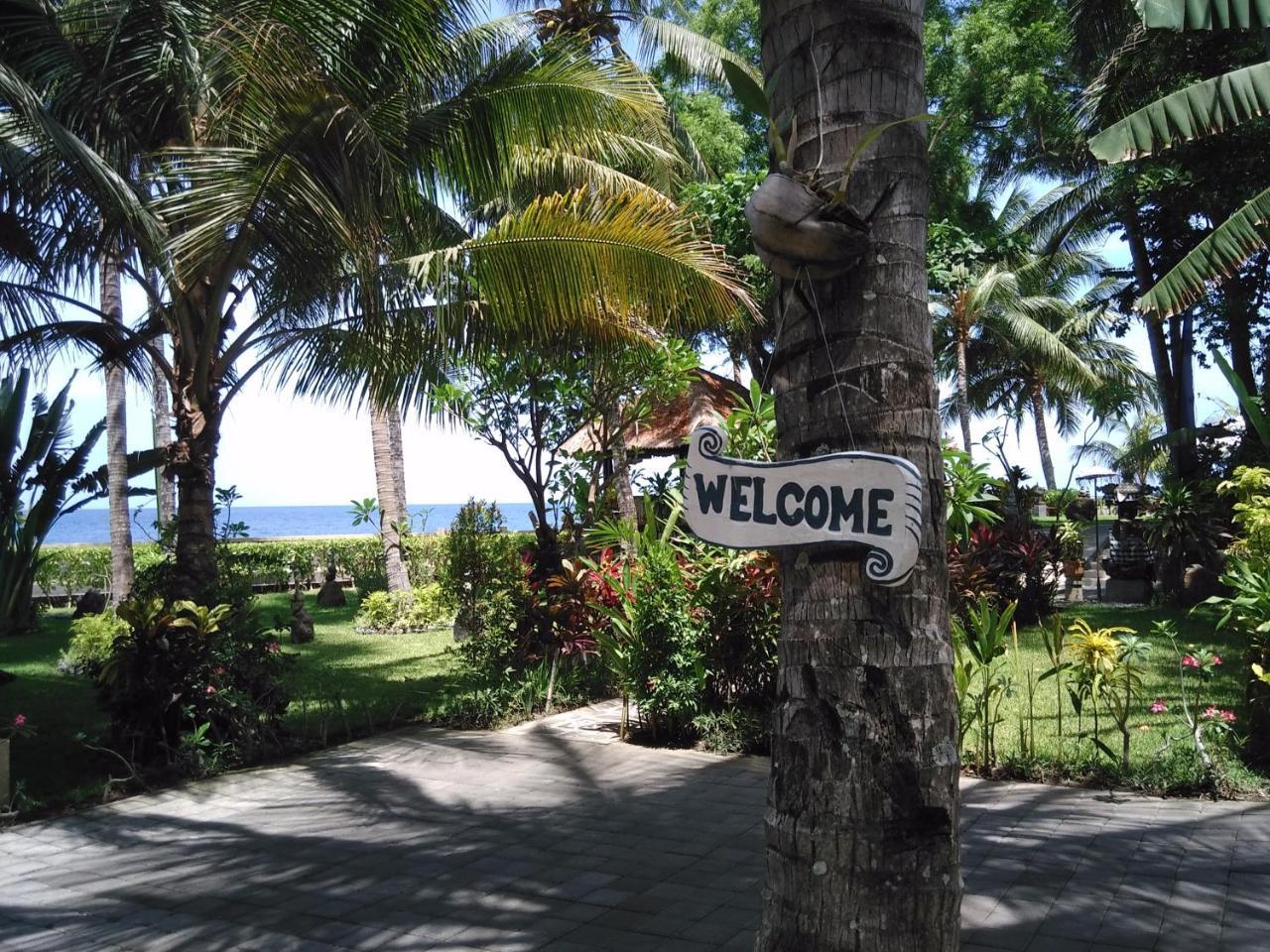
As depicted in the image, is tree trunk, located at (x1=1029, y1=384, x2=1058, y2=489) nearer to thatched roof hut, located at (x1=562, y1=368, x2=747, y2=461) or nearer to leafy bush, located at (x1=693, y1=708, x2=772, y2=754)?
thatched roof hut, located at (x1=562, y1=368, x2=747, y2=461)

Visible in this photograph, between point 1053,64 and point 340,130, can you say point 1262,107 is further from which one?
point 1053,64

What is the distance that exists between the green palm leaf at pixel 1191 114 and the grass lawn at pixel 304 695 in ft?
26.6

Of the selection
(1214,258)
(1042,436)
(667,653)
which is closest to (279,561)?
(667,653)

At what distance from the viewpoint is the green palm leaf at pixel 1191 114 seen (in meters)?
9.76

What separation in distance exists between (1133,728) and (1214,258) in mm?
5662

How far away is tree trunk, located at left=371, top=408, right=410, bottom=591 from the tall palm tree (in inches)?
333

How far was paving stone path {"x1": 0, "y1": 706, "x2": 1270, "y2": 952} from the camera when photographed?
4582 mm

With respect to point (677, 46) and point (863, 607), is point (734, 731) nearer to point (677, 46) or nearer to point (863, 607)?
point (863, 607)

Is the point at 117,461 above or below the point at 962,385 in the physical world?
below

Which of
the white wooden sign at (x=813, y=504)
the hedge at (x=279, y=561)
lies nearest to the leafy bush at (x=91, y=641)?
the hedge at (x=279, y=561)

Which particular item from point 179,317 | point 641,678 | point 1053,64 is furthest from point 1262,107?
point 1053,64

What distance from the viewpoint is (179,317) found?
830 cm

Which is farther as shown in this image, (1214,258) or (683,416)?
(683,416)

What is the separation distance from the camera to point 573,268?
8.45 meters
